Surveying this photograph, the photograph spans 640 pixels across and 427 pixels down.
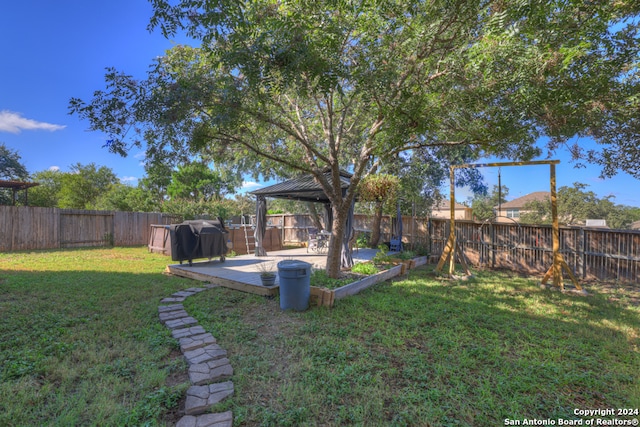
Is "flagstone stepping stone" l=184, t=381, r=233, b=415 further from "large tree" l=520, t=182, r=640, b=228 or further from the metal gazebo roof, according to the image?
"large tree" l=520, t=182, r=640, b=228

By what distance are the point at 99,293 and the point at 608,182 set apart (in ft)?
38.0

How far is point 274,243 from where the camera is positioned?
1190 cm

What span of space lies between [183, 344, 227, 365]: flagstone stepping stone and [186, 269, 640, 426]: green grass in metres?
0.13

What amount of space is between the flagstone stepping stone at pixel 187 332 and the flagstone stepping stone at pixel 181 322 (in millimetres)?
129

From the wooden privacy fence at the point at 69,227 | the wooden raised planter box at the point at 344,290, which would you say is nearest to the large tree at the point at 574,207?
the wooden raised planter box at the point at 344,290

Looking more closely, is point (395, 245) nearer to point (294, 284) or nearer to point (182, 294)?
point (294, 284)

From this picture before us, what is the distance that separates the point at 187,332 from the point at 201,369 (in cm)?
101

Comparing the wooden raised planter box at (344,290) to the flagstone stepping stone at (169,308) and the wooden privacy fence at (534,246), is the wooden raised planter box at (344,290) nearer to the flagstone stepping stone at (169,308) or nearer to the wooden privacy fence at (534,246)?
the flagstone stepping stone at (169,308)

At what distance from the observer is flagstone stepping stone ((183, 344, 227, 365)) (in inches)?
112

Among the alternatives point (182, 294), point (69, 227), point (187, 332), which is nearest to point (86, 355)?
point (187, 332)

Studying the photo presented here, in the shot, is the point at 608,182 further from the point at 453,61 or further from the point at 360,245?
the point at 360,245

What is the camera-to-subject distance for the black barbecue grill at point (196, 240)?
23.1 feet

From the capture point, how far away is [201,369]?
268 cm

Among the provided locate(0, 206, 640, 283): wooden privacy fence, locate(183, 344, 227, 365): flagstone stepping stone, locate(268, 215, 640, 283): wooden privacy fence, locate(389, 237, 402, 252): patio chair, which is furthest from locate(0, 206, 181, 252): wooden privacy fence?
locate(268, 215, 640, 283): wooden privacy fence
